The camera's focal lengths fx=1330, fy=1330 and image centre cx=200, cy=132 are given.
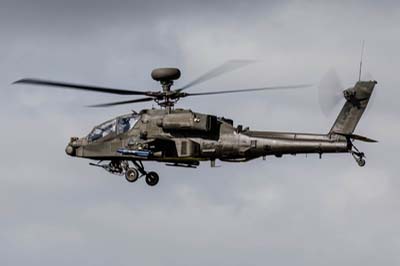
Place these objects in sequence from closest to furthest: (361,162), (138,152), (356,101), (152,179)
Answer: (361,162) < (356,101) < (138,152) < (152,179)

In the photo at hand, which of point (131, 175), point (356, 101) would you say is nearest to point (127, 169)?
point (131, 175)

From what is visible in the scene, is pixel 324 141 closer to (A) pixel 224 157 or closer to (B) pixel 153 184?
(A) pixel 224 157

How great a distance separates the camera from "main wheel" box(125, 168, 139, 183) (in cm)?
7931

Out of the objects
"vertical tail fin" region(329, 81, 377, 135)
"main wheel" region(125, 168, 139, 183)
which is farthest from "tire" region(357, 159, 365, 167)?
"main wheel" region(125, 168, 139, 183)

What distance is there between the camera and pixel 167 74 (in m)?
76.4

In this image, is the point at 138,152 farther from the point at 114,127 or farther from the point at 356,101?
the point at 356,101

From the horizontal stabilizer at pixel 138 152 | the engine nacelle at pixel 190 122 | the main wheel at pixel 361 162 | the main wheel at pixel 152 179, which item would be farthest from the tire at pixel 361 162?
the main wheel at pixel 152 179

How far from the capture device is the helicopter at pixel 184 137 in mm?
75312

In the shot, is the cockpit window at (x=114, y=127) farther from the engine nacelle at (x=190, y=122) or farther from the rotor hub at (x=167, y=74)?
the rotor hub at (x=167, y=74)

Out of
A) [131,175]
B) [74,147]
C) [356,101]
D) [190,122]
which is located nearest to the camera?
[356,101]

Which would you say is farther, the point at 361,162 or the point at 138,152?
the point at 138,152

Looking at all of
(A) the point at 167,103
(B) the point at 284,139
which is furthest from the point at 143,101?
(B) the point at 284,139

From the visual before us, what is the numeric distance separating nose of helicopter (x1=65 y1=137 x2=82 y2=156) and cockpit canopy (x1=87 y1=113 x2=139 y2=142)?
2.84 feet

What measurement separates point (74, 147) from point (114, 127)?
3.32m
